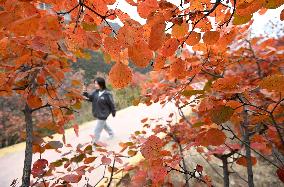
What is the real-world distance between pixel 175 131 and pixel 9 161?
171 inches

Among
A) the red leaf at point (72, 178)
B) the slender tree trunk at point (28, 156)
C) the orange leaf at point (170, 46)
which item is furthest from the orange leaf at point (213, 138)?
the slender tree trunk at point (28, 156)

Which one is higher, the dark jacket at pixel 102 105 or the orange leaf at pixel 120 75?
the dark jacket at pixel 102 105

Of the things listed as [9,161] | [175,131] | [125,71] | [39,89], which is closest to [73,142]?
[9,161]

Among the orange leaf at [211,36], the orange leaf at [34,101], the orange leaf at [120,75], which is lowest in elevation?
the orange leaf at [120,75]

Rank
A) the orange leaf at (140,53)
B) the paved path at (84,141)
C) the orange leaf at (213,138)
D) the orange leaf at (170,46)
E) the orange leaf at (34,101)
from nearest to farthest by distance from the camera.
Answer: the orange leaf at (140,53), the orange leaf at (170,46), the orange leaf at (213,138), the orange leaf at (34,101), the paved path at (84,141)

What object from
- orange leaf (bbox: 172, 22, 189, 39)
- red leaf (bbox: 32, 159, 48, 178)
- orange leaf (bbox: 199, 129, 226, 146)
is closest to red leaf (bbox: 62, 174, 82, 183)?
red leaf (bbox: 32, 159, 48, 178)

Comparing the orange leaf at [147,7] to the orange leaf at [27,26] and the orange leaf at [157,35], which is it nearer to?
the orange leaf at [157,35]

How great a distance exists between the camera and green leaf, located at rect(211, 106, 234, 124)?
1.13m

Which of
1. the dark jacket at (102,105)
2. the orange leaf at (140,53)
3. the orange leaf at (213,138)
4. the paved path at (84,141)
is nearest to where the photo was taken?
the orange leaf at (140,53)

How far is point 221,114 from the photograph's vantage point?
1.14 meters

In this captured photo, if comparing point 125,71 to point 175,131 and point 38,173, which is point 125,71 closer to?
point 38,173

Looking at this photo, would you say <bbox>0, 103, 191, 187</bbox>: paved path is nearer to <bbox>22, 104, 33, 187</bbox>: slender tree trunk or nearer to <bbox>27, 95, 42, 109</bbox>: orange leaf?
<bbox>22, 104, 33, 187</bbox>: slender tree trunk

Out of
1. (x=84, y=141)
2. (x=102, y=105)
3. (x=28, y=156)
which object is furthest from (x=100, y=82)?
(x=28, y=156)

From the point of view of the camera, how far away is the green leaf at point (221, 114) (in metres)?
1.13
